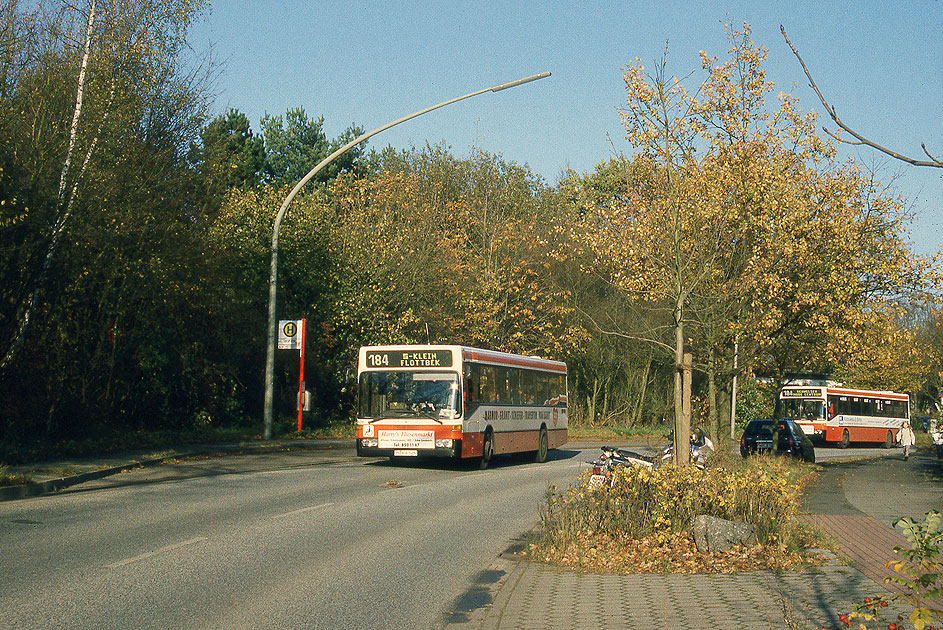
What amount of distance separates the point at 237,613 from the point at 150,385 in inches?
822

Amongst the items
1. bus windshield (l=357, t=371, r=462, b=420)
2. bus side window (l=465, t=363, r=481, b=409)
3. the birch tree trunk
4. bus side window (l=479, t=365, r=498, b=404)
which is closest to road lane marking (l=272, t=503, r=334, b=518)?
bus windshield (l=357, t=371, r=462, b=420)

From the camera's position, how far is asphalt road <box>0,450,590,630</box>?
24.6 feet

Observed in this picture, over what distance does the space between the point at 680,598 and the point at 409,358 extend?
1461 cm

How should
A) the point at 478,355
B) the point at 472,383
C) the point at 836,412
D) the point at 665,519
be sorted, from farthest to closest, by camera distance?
the point at 836,412 → the point at 478,355 → the point at 472,383 → the point at 665,519

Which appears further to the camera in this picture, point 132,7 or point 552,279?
point 552,279

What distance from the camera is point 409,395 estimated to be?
72.3 feet

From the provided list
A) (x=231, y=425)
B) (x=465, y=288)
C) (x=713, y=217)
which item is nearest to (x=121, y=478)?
(x=713, y=217)

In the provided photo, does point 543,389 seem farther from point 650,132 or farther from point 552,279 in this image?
point 552,279

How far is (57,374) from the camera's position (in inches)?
888

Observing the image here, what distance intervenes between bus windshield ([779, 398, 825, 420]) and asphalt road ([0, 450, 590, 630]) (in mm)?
35810

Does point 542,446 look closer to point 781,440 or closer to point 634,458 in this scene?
point 781,440

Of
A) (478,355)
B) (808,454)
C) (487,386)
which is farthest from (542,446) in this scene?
(808,454)

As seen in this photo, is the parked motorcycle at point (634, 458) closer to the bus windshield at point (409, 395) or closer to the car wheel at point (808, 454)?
the bus windshield at point (409, 395)

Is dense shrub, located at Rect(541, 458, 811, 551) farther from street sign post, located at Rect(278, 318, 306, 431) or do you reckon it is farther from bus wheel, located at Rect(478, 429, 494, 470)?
street sign post, located at Rect(278, 318, 306, 431)
